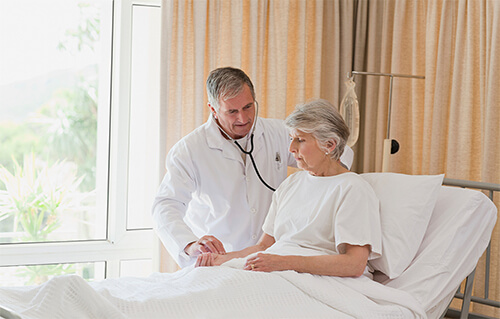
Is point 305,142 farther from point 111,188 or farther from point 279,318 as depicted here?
point 111,188

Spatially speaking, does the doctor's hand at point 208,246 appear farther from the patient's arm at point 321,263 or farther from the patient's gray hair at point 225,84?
the patient's gray hair at point 225,84

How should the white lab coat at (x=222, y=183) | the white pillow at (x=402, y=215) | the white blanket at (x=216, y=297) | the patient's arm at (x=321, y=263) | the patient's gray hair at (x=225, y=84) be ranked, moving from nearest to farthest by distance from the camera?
the white blanket at (x=216, y=297) → the patient's arm at (x=321, y=263) → the white pillow at (x=402, y=215) → the patient's gray hair at (x=225, y=84) → the white lab coat at (x=222, y=183)

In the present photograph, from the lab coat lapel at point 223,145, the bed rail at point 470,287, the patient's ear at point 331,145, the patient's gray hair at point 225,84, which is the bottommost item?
the bed rail at point 470,287

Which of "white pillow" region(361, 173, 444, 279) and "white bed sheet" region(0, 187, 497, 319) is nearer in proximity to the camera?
"white bed sheet" region(0, 187, 497, 319)

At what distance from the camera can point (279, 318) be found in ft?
5.30

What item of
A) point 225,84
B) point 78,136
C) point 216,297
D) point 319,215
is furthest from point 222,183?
point 78,136

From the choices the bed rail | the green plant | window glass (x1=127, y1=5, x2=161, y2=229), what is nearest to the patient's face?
the bed rail

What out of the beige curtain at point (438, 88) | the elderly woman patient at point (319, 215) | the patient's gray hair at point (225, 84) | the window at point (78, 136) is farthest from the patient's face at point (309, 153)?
the window at point (78, 136)

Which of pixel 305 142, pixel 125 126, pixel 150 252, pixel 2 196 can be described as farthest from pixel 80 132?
pixel 305 142

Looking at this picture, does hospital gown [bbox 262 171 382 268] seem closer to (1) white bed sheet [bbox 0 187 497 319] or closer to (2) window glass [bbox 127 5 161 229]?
(1) white bed sheet [bbox 0 187 497 319]

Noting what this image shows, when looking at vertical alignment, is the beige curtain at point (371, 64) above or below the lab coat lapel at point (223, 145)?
above

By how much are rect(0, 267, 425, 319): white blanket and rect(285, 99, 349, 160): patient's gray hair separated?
0.52m

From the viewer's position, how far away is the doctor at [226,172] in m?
2.38

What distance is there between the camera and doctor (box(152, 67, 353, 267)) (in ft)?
7.79
